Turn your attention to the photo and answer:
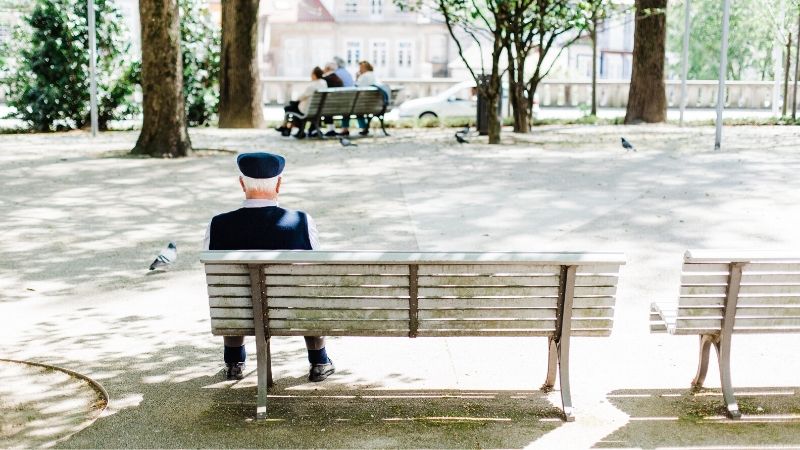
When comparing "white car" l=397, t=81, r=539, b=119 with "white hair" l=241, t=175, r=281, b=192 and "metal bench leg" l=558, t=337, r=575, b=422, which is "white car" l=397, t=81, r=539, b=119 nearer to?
"white hair" l=241, t=175, r=281, b=192

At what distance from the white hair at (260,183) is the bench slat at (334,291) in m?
0.60

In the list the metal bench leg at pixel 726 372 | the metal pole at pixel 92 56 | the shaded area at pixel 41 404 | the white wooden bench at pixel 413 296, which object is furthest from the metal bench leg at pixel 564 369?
the metal pole at pixel 92 56

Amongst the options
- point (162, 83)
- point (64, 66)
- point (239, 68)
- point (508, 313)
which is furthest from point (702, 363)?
point (64, 66)

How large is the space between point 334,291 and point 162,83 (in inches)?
447

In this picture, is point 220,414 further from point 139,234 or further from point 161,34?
point 161,34

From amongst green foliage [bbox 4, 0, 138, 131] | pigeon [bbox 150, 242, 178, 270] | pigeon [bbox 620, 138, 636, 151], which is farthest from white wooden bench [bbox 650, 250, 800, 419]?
green foliage [bbox 4, 0, 138, 131]

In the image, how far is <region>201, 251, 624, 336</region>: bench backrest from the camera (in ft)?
15.9

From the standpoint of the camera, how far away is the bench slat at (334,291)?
4.94 metres

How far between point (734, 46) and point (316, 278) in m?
56.9

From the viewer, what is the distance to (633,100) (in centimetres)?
2502

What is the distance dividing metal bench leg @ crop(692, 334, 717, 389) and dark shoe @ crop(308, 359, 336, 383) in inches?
71.1

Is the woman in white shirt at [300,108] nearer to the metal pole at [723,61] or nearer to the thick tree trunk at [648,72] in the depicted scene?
the metal pole at [723,61]

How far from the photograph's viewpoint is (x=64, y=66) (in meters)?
21.8

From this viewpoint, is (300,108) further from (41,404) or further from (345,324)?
(345,324)
